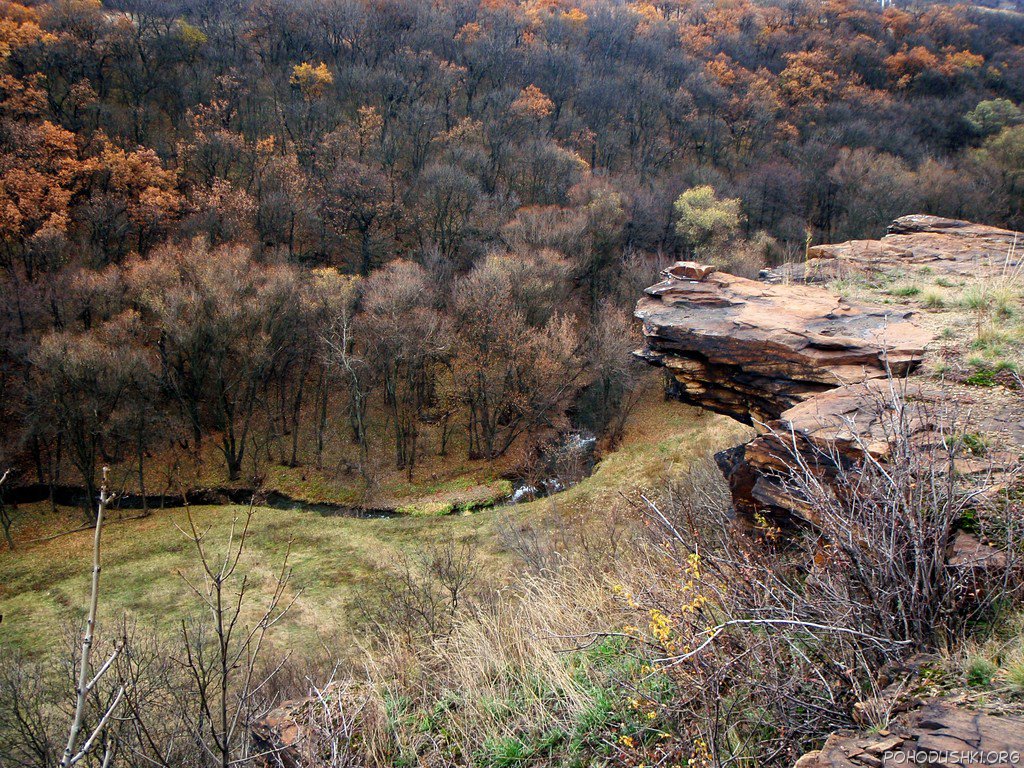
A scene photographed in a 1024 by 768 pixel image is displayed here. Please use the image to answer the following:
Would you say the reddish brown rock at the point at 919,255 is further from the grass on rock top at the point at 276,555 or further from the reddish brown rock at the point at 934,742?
the reddish brown rock at the point at 934,742

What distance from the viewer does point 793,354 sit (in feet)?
28.3

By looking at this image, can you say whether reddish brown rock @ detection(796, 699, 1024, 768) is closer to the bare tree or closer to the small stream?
the bare tree

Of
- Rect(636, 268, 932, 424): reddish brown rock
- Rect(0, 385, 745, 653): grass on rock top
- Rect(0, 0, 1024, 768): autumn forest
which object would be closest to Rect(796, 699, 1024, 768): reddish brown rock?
Rect(0, 0, 1024, 768): autumn forest

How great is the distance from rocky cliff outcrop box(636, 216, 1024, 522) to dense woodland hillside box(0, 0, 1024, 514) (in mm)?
17606

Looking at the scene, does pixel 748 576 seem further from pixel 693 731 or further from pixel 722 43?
pixel 722 43

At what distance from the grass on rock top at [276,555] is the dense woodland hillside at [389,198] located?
3386 mm

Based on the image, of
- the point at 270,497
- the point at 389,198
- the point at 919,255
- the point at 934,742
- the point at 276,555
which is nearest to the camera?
the point at 934,742

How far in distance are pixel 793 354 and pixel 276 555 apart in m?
18.2

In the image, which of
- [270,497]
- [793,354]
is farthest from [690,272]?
[270,497]

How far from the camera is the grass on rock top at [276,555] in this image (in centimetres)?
1697

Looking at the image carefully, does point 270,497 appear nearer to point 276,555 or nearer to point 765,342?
point 276,555

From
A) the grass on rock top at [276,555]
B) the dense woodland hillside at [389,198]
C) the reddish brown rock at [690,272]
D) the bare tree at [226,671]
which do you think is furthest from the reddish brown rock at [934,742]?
the dense woodland hillside at [389,198]

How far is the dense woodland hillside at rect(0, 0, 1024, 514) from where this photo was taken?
26891 mm

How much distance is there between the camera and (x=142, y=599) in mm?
18141
